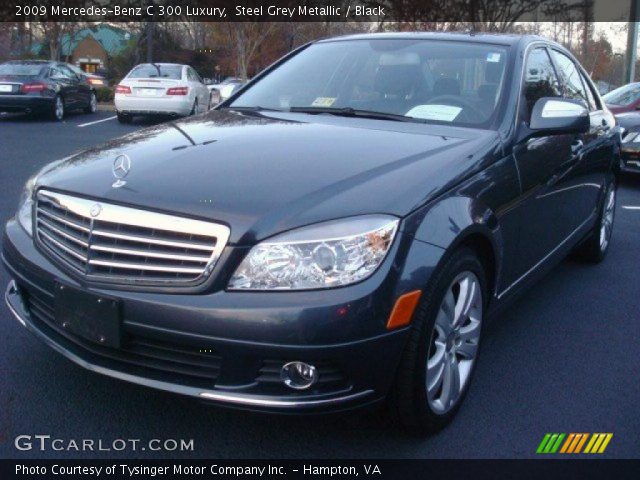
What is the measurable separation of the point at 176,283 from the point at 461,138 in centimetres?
153

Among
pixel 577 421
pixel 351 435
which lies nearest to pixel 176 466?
pixel 351 435

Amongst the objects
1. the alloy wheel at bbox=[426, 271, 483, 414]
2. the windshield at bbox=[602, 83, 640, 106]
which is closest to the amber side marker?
the alloy wheel at bbox=[426, 271, 483, 414]

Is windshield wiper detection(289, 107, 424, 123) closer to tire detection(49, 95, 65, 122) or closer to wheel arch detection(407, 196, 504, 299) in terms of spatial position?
wheel arch detection(407, 196, 504, 299)

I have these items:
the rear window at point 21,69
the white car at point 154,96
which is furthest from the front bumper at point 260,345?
the rear window at point 21,69

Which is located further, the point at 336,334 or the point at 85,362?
the point at 85,362

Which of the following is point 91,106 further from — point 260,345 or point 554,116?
point 260,345

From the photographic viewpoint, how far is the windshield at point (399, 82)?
12.5 ft

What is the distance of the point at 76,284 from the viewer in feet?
8.95

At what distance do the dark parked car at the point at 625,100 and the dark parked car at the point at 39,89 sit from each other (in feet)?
38.1

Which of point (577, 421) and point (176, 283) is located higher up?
point (176, 283)

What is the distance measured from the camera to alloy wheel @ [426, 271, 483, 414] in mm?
2957

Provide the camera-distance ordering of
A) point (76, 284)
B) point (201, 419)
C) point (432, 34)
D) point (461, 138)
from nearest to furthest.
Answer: point (76, 284) → point (201, 419) → point (461, 138) → point (432, 34)

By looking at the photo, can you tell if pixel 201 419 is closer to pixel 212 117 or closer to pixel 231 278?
pixel 231 278

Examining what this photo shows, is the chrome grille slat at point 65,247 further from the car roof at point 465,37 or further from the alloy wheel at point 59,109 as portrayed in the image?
the alloy wheel at point 59,109
